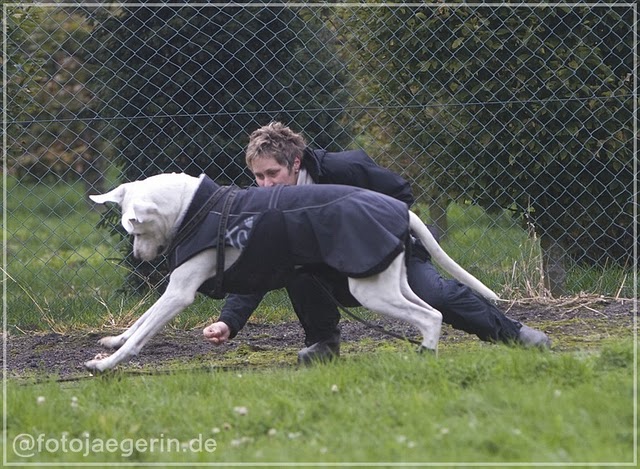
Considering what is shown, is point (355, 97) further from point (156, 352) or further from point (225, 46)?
point (156, 352)

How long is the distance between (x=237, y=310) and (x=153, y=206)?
0.83 metres

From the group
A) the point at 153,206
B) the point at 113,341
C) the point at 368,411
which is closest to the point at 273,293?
the point at 113,341

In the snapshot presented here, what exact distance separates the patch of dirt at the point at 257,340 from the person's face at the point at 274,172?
1006 millimetres

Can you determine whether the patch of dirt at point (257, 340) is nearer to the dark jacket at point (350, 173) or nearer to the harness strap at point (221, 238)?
the dark jacket at point (350, 173)

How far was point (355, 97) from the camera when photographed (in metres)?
7.22

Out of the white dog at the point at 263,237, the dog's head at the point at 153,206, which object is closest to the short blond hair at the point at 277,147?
the white dog at the point at 263,237

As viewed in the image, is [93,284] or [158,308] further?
[93,284]

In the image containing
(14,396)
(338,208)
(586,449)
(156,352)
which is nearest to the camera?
(586,449)

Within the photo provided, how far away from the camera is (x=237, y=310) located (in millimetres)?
5480

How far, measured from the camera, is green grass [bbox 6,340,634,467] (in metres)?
3.88

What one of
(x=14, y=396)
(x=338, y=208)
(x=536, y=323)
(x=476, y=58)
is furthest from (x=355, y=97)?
(x=14, y=396)

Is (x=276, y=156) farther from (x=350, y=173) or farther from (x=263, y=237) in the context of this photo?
(x=263, y=237)

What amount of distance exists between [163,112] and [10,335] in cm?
173

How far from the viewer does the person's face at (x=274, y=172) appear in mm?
5527
